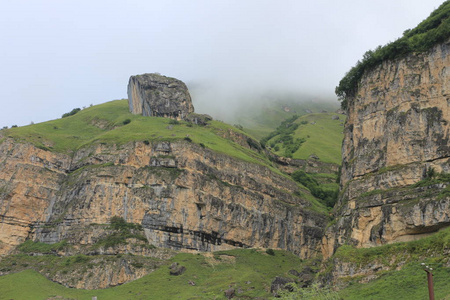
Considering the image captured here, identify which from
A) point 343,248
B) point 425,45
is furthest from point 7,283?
point 425,45

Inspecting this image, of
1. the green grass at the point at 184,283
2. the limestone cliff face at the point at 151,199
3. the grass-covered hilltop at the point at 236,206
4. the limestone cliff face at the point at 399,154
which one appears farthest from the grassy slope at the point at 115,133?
the limestone cliff face at the point at 399,154

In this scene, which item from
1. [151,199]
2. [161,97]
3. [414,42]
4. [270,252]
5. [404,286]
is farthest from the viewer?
[161,97]

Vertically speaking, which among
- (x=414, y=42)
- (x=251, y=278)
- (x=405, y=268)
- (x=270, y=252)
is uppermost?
(x=414, y=42)

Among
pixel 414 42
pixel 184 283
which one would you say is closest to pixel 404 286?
pixel 184 283

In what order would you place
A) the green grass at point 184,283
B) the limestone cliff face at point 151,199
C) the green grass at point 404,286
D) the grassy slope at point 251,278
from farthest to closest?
the limestone cliff face at point 151,199 → the green grass at point 184,283 → the grassy slope at point 251,278 → the green grass at point 404,286

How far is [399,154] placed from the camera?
78.1 m

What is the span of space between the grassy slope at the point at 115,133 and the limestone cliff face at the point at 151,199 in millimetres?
4643

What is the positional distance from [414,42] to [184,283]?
2365 inches

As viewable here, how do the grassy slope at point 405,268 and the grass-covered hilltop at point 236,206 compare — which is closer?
the grassy slope at point 405,268

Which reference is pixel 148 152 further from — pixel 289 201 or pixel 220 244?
pixel 289 201

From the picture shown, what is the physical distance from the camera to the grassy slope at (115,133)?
4978 inches

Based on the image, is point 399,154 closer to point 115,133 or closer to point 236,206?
point 236,206

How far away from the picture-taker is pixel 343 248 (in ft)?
239

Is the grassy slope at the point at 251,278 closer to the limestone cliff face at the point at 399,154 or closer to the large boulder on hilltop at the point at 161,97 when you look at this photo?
the limestone cliff face at the point at 399,154
